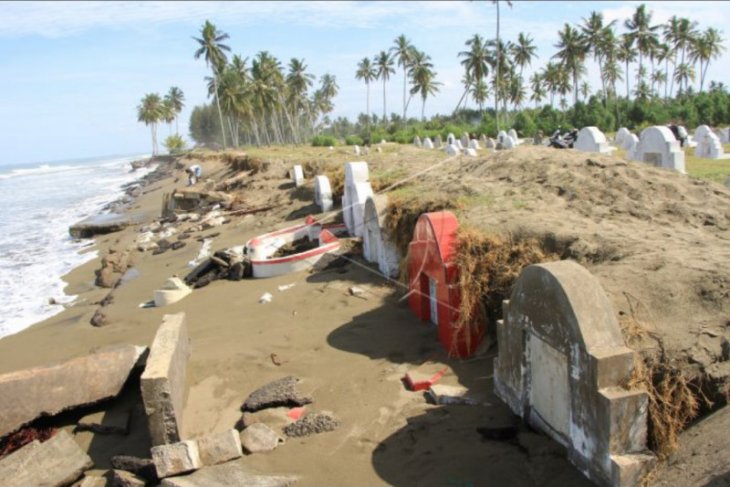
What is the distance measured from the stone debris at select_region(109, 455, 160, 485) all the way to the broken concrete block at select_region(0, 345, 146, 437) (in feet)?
4.72

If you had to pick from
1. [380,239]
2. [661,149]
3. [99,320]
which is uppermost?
[661,149]

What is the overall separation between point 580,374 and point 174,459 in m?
4.05

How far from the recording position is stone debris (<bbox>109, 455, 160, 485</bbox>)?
19.9 feet

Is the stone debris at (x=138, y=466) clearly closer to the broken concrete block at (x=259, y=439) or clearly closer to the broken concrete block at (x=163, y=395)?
the broken concrete block at (x=163, y=395)

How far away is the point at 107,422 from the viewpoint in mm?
7441

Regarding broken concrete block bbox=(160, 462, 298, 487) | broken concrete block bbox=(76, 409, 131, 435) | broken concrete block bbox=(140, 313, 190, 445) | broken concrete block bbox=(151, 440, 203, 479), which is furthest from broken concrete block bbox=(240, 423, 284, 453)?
broken concrete block bbox=(76, 409, 131, 435)

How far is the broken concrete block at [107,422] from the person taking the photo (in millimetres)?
7348

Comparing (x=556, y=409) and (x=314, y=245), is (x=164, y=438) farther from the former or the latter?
(x=314, y=245)

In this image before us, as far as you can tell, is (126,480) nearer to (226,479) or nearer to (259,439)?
(226,479)

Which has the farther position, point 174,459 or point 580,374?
point 174,459

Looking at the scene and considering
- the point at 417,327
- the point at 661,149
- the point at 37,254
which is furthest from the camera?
the point at 37,254

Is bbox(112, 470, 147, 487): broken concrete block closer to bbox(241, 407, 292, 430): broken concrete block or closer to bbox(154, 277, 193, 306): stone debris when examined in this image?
bbox(241, 407, 292, 430): broken concrete block

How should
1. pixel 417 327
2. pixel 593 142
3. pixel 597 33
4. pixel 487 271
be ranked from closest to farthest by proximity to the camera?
pixel 487 271 → pixel 417 327 → pixel 593 142 → pixel 597 33

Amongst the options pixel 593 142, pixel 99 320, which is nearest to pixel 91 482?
pixel 99 320
